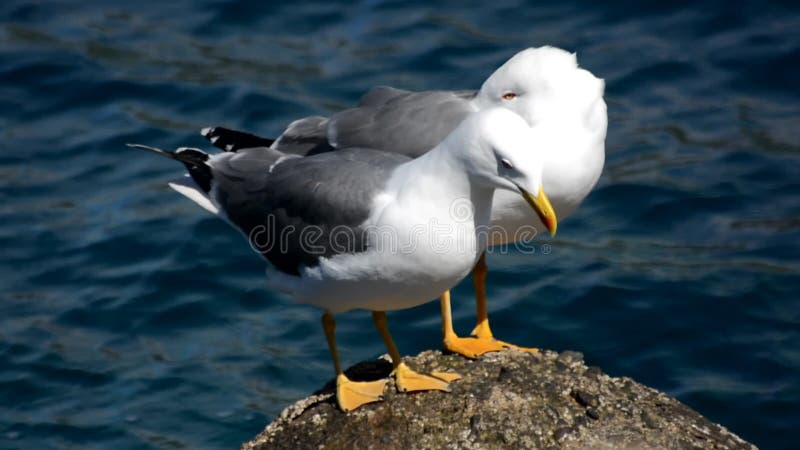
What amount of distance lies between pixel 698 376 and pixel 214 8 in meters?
7.47

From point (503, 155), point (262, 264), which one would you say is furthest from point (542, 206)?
point (262, 264)

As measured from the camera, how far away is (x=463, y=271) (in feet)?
17.2

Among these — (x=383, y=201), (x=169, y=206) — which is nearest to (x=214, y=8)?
(x=169, y=206)

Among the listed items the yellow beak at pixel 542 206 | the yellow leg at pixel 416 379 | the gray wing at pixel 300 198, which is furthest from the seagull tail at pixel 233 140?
the yellow beak at pixel 542 206

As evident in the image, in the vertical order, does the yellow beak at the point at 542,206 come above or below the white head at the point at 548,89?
below

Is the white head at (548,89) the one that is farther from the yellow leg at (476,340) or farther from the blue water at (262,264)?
the blue water at (262,264)

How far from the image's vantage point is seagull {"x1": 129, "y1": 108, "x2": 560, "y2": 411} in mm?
5012

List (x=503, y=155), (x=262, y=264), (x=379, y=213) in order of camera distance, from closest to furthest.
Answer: (x=503, y=155) → (x=379, y=213) → (x=262, y=264)

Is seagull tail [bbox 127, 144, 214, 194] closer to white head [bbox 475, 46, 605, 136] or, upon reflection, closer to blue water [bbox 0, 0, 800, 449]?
white head [bbox 475, 46, 605, 136]

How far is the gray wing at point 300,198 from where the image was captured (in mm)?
5531

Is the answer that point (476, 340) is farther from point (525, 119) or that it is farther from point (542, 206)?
point (542, 206)

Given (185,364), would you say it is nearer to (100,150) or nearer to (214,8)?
(100,150)

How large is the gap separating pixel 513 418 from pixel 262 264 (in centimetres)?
517

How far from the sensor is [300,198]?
19.2 ft
